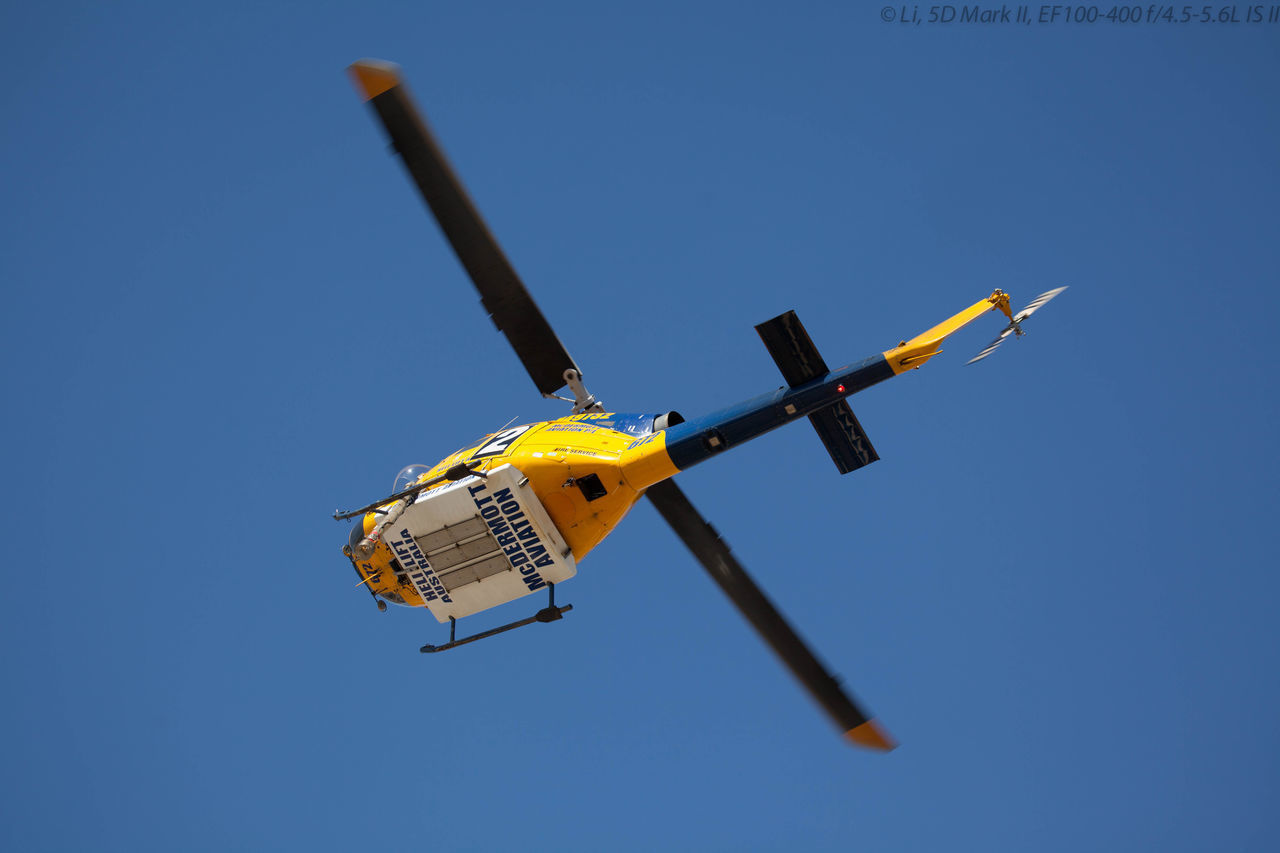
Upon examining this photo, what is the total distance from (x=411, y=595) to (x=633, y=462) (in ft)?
14.1

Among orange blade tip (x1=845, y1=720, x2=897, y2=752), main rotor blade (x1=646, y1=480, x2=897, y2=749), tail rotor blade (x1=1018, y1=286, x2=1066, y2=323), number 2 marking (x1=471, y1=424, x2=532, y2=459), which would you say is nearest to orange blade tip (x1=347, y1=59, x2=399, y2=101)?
number 2 marking (x1=471, y1=424, x2=532, y2=459)

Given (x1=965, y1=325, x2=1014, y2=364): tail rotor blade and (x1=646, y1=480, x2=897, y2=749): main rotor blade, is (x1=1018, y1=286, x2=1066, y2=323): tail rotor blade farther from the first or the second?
(x1=646, y1=480, x2=897, y2=749): main rotor blade

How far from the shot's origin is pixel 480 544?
54.6 feet

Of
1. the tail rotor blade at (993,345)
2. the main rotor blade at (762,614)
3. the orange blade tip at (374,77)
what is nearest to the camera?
the tail rotor blade at (993,345)

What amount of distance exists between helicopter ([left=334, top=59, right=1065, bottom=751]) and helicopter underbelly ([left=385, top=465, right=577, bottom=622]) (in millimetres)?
20

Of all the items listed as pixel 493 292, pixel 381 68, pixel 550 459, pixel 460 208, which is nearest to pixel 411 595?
pixel 550 459

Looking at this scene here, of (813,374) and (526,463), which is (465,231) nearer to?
(526,463)

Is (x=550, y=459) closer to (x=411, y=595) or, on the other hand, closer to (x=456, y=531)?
(x=456, y=531)

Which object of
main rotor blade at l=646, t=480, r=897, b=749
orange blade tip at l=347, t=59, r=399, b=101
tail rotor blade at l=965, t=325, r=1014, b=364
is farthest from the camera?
main rotor blade at l=646, t=480, r=897, b=749

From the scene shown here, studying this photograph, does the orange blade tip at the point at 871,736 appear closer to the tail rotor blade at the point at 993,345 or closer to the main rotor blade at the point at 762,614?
the main rotor blade at the point at 762,614

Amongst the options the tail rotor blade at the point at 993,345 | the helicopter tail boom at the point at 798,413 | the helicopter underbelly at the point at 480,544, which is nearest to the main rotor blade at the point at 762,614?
the helicopter tail boom at the point at 798,413

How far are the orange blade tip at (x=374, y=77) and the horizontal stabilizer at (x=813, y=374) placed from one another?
6354 mm

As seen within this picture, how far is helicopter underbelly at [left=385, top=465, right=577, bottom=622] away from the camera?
1627 centimetres

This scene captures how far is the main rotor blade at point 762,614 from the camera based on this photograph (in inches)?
699
